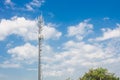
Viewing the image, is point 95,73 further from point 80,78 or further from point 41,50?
point 41,50

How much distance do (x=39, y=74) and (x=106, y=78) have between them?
5136 cm

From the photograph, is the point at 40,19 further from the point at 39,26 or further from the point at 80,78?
the point at 80,78

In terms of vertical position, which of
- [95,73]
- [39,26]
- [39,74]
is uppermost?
[95,73]

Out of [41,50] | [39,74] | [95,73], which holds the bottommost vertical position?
[39,74]

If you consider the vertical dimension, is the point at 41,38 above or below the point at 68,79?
below

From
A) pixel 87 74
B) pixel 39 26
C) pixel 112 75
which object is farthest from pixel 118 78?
pixel 39 26

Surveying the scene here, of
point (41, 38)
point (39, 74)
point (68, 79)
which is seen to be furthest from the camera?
point (68, 79)

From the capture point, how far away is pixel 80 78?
281 feet

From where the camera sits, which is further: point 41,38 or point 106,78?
point 106,78

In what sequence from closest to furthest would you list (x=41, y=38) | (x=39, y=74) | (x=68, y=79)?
(x=39, y=74) → (x=41, y=38) → (x=68, y=79)

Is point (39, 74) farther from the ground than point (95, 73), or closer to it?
closer to it

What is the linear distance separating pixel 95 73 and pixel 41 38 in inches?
1930

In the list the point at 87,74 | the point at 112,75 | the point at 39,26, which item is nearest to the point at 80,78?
the point at 87,74

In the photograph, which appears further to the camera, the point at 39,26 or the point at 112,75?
the point at 112,75
